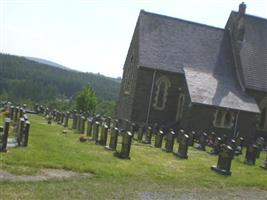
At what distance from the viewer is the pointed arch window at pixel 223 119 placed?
31781 millimetres

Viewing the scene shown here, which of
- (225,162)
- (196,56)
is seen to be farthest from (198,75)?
(225,162)

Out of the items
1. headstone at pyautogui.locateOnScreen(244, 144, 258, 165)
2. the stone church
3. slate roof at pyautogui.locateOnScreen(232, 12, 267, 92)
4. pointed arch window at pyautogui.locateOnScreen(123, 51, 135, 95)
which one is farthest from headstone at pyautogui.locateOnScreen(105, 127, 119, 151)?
slate roof at pyautogui.locateOnScreen(232, 12, 267, 92)

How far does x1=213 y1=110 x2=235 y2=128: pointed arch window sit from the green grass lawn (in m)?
12.7

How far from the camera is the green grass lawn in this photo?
409 inches

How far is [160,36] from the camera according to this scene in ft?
118

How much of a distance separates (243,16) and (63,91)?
142 metres

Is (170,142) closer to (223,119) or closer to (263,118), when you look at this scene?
(223,119)

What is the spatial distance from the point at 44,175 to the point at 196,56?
25951 mm

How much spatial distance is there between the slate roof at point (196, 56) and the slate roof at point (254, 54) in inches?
A: 44.6

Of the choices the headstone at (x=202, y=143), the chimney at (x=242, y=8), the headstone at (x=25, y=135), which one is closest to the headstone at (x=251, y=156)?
the headstone at (x=202, y=143)

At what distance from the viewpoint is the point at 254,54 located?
3703 cm

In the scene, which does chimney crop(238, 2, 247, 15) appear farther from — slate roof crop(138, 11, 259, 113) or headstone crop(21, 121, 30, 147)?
headstone crop(21, 121, 30, 147)

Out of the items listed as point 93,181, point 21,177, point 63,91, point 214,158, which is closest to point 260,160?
point 214,158

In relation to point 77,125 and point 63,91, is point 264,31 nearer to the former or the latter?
point 77,125
